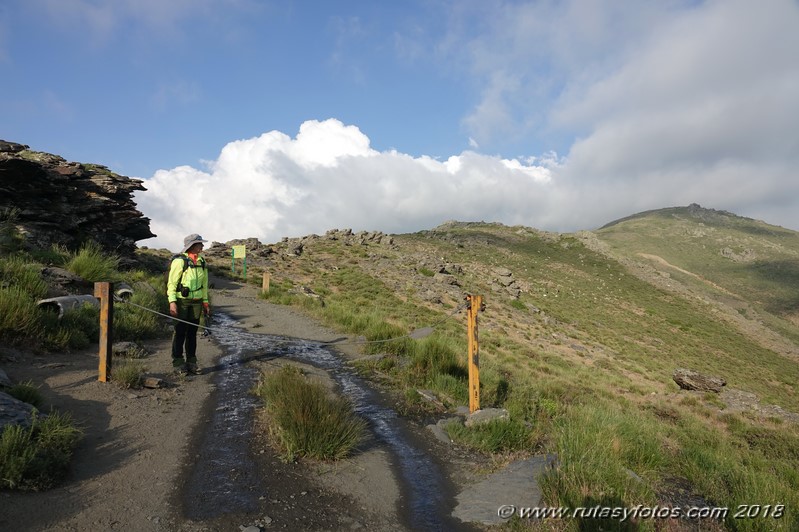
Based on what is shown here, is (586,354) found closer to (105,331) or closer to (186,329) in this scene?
(186,329)

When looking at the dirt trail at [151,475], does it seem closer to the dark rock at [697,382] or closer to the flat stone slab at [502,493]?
the flat stone slab at [502,493]

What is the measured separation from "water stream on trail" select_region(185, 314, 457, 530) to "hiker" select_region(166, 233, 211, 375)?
76cm

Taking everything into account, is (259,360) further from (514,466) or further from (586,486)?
(586,486)

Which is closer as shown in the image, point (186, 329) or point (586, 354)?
point (186, 329)

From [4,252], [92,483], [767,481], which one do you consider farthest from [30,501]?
[4,252]

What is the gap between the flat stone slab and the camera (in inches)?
172

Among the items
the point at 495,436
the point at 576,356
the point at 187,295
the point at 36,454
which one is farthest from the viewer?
the point at 576,356

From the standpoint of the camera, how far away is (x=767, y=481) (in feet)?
15.5

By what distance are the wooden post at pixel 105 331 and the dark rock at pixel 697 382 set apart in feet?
79.5

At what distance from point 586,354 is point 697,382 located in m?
5.48

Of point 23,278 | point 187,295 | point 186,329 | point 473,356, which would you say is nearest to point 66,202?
point 23,278

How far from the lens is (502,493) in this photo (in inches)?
185

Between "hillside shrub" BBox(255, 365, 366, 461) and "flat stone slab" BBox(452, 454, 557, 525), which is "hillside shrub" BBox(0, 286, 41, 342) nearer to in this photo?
"hillside shrub" BBox(255, 365, 366, 461)

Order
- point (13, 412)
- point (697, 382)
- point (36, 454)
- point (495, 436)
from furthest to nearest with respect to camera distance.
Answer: point (697, 382) → point (495, 436) → point (13, 412) → point (36, 454)
